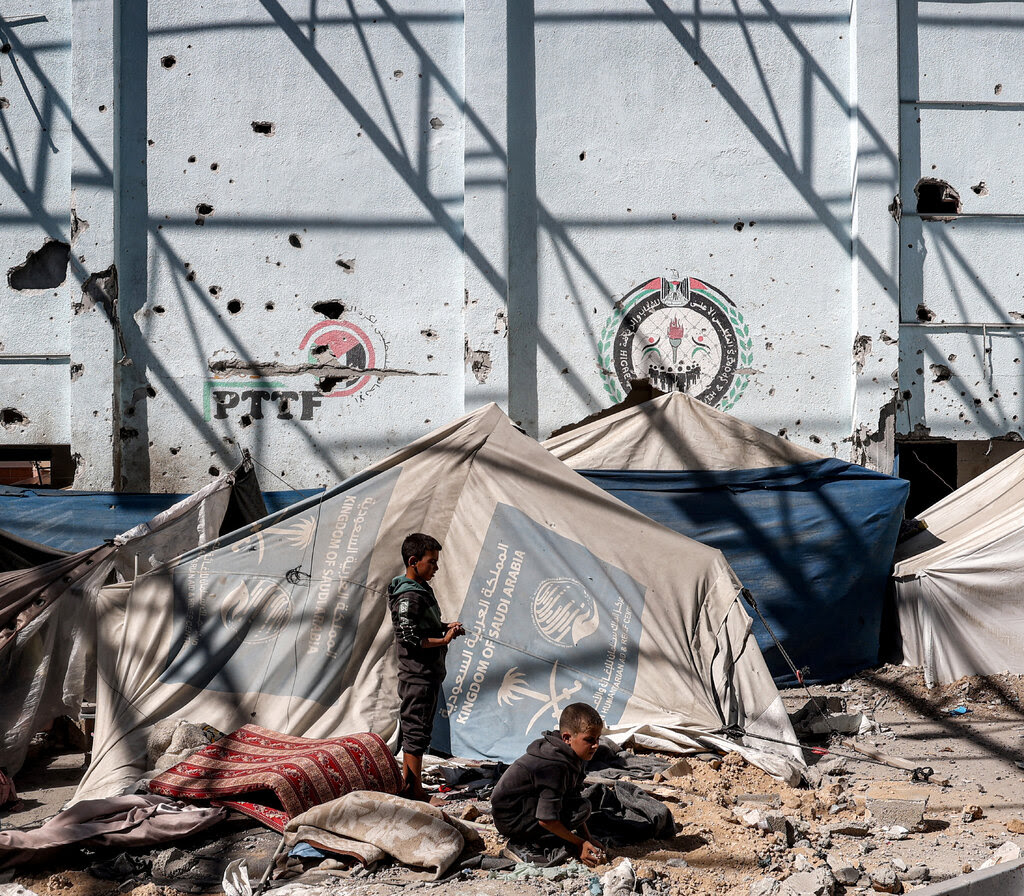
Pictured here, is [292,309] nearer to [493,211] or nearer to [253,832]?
[493,211]

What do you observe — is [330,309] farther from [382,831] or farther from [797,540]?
[382,831]

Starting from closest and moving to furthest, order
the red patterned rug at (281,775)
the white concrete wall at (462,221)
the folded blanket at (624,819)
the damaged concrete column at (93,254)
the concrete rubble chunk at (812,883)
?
1. the concrete rubble chunk at (812,883)
2. the folded blanket at (624,819)
3. the red patterned rug at (281,775)
4. the damaged concrete column at (93,254)
5. the white concrete wall at (462,221)

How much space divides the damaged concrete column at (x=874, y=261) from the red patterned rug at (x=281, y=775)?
5.05m

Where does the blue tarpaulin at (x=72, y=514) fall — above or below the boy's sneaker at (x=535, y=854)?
above

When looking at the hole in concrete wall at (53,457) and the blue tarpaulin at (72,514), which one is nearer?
the blue tarpaulin at (72,514)

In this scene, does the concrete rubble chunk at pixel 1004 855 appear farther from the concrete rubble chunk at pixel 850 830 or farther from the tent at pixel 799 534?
the tent at pixel 799 534

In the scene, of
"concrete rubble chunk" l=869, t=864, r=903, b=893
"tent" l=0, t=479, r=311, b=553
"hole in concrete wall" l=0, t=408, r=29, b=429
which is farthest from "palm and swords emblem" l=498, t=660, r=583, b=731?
"hole in concrete wall" l=0, t=408, r=29, b=429

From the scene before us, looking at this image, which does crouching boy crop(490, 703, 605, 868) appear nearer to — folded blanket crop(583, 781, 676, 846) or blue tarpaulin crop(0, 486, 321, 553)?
folded blanket crop(583, 781, 676, 846)

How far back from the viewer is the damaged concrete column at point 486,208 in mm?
7430

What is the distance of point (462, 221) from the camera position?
759 centimetres

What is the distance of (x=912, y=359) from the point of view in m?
7.69

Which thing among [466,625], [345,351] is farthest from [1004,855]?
[345,351]

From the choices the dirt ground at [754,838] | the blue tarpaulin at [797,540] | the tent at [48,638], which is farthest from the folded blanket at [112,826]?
the blue tarpaulin at [797,540]

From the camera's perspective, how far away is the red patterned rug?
12.4ft
